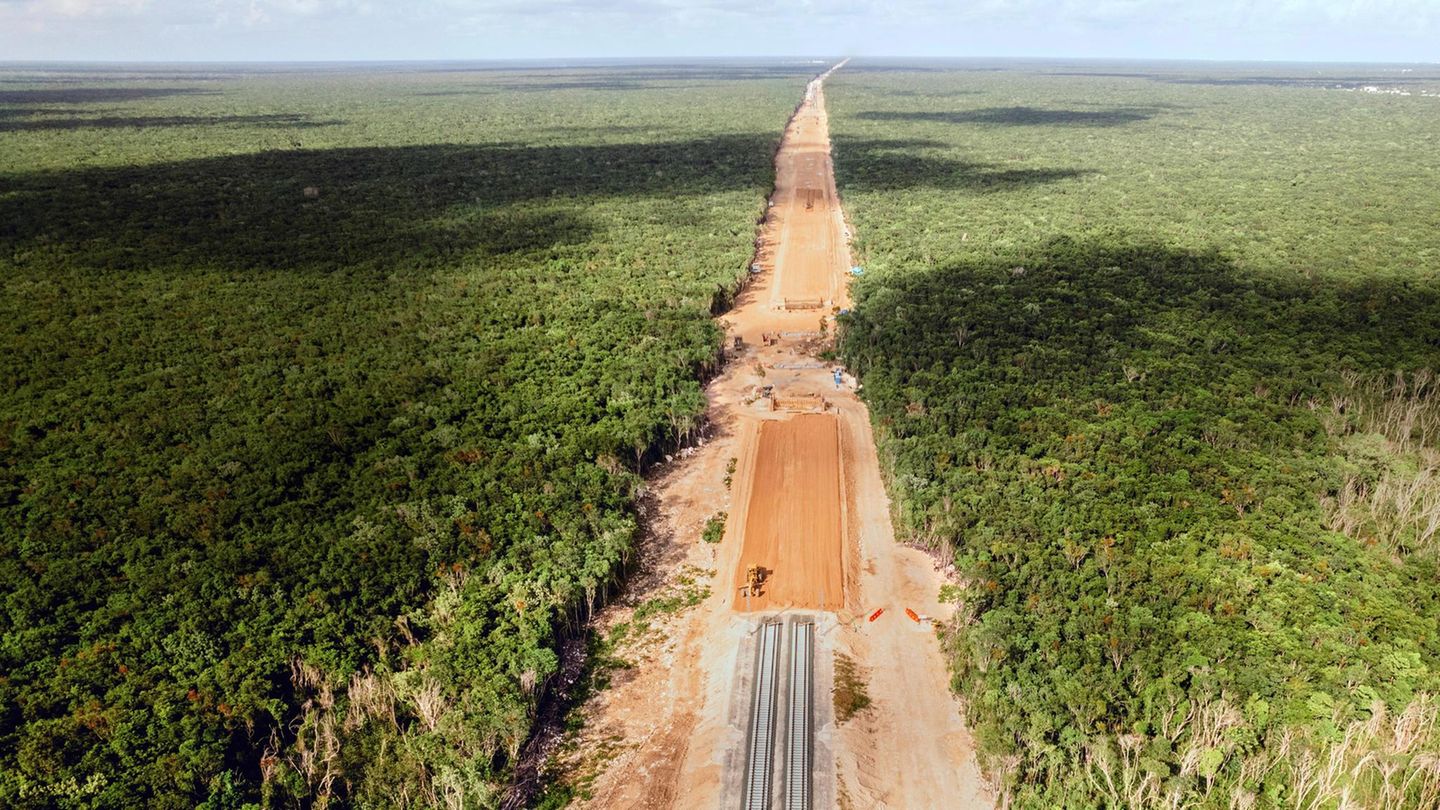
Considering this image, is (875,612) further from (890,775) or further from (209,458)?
(209,458)

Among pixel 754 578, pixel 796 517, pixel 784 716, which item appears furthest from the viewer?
pixel 796 517

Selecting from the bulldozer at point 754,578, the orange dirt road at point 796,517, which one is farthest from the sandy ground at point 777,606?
the bulldozer at point 754,578

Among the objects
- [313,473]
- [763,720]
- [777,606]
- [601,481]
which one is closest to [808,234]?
[601,481]

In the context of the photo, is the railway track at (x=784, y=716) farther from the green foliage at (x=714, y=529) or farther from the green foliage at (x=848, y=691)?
the green foliage at (x=714, y=529)

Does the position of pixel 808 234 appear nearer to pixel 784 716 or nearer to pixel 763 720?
pixel 784 716

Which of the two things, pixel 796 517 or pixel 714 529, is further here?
pixel 796 517

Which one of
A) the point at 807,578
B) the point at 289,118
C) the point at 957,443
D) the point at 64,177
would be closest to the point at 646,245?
the point at 957,443

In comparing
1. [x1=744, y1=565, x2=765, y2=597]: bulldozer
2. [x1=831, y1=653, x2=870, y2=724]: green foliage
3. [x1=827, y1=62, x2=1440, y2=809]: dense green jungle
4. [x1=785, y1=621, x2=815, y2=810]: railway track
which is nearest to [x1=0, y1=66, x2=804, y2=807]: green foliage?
[x1=744, y1=565, x2=765, y2=597]: bulldozer
